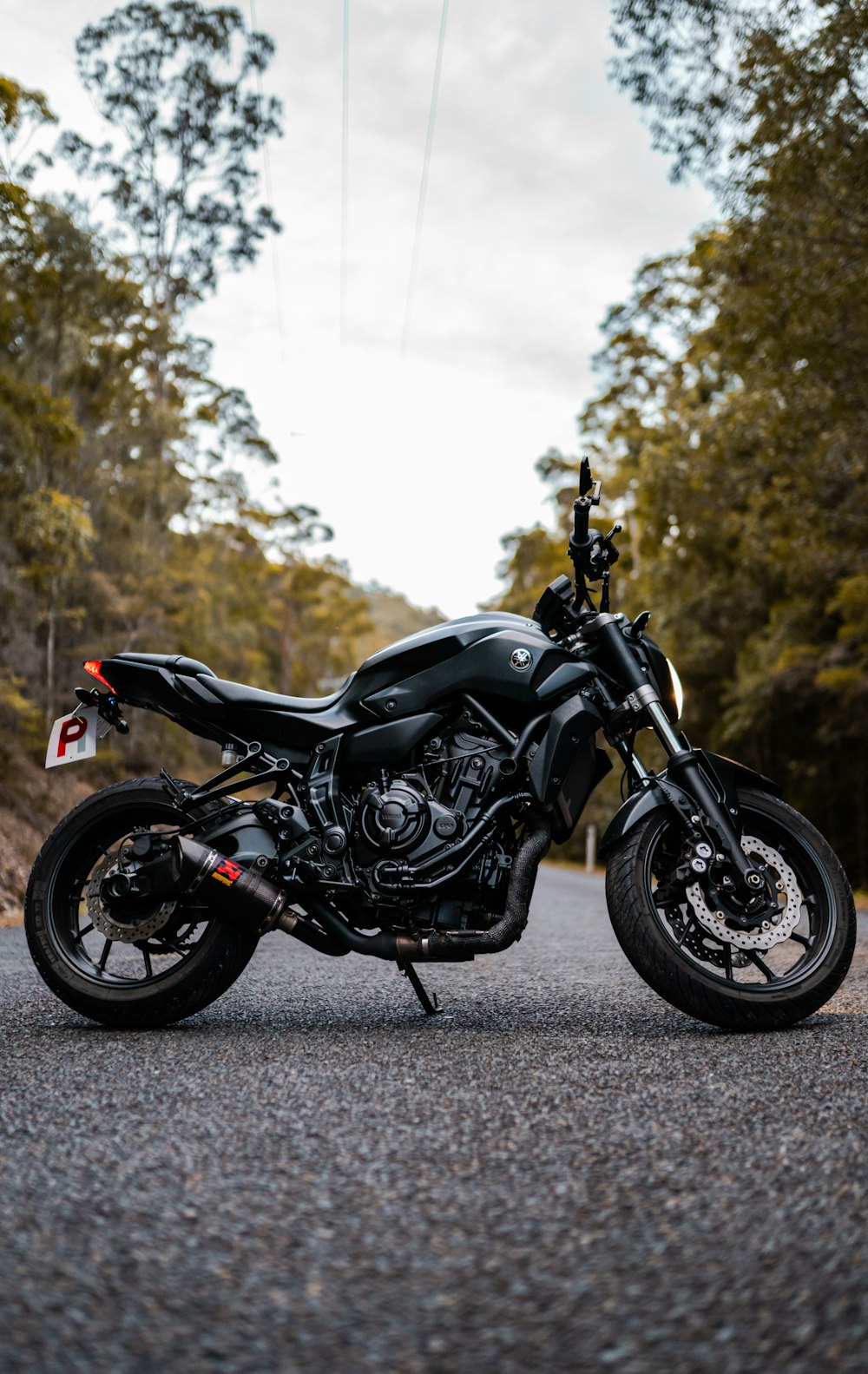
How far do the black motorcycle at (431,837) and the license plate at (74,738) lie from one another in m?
0.01

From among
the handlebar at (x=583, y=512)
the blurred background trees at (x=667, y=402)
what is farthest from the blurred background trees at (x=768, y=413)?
the handlebar at (x=583, y=512)

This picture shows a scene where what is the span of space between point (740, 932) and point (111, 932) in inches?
78.7

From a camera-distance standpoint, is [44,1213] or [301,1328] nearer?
[301,1328]

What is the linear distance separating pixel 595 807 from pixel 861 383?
80.2 feet

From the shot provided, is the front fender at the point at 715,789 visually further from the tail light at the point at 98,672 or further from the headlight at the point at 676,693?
the tail light at the point at 98,672

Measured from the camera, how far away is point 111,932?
3748mm

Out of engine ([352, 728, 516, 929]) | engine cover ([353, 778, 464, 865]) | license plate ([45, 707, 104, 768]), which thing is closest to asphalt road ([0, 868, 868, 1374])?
engine ([352, 728, 516, 929])

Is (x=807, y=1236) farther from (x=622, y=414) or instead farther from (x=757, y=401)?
(x=622, y=414)

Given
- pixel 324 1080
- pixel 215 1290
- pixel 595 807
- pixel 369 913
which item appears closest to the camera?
pixel 215 1290

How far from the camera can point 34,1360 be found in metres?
1.43

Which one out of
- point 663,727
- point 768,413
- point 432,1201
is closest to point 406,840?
point 663,727

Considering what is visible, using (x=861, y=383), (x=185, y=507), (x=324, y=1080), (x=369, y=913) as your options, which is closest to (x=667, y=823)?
(x=369, y=913)

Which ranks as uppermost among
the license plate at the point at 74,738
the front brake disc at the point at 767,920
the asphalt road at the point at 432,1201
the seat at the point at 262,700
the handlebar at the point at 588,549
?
the handlebar at the point at 588,549

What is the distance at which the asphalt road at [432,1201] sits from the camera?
1.50 metres
